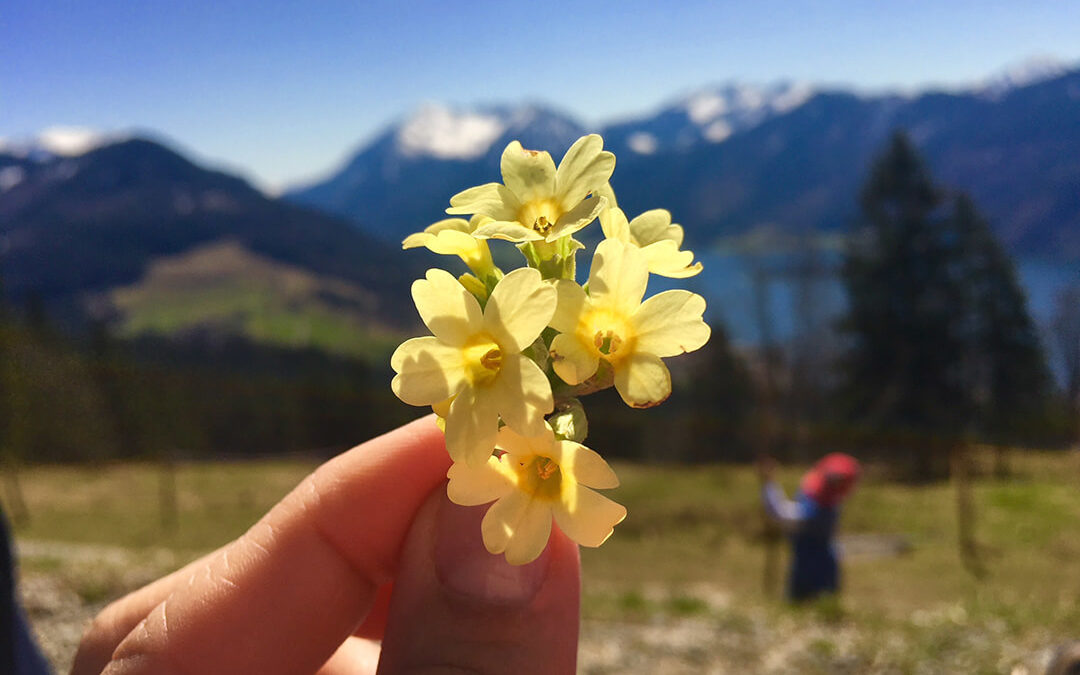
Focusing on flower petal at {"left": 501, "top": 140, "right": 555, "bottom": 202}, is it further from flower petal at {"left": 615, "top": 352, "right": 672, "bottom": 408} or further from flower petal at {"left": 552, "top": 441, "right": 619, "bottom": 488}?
flower petal at {"left": 552, "top": 441, "right": 619, "bottom": 488}

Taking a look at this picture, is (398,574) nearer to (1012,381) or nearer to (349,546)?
(349,546)

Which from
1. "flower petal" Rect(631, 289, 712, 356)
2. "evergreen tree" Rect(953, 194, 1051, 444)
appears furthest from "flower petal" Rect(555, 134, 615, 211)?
"evergreen tree" Rect(953, 194, 1051, 444)

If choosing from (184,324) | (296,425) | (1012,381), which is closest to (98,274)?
(184,324)

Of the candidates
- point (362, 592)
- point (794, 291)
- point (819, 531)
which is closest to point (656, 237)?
point (362, 592)

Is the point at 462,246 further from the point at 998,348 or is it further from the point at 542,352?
the point at 998,348

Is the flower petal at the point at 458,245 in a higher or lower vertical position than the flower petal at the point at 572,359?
higher

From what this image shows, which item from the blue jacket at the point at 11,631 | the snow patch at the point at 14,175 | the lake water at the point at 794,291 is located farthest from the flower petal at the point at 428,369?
the snow patch at the point at 14,175

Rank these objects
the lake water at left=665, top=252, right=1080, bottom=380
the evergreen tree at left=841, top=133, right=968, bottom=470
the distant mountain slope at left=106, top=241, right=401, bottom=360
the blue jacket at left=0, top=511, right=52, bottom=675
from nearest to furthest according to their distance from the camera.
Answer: the blue jacket at left=0, top=511, right=52, bottom=675 < the evergreen tree at left=841, top=133, right=968, bottom=470 < the lake water at left=665, top=252, right=1080, bottom=380 < the distant mountain slope at left=106, top=241, right=401, bottom=360

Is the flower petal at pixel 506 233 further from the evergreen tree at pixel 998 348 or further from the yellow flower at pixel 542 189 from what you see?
the evergreen tree at pixel 998 348
